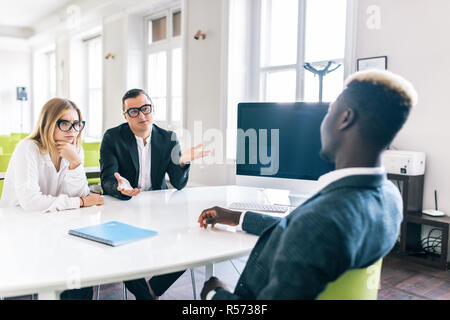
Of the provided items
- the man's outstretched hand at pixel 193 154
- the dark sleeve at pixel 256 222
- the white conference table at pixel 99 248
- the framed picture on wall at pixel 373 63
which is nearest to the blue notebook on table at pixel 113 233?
the white conference table at pixel 99 248

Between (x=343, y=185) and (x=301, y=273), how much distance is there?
23 centimetres

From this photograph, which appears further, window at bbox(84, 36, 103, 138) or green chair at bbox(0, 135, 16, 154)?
window at bbox(84, 36, 103, 138)

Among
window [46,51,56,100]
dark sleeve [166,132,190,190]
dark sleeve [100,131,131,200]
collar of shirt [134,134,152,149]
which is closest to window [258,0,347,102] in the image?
dark sleeve [166,132,190,190]

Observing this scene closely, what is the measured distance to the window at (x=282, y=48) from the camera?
4.21 metres

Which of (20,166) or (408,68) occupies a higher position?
(408,68)

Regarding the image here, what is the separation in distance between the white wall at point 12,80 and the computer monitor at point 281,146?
1086 cm

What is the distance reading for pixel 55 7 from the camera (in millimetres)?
8961

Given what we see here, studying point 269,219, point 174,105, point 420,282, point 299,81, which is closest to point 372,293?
point 269,219

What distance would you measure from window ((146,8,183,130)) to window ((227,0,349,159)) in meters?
1.30

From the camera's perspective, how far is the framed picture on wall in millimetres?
3562

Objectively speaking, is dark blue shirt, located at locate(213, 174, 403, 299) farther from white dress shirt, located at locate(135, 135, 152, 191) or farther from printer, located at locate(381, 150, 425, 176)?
printer, located at locate(381, 150, 425, 176)

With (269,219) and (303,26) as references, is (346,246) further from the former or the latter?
(303,26)

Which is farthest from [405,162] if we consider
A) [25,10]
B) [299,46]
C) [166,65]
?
[25,10]

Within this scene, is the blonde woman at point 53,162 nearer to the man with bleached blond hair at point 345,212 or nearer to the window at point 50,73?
the man with bleached blond hair at point 345,212
